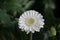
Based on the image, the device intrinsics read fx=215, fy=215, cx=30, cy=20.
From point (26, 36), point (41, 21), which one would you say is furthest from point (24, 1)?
point (41, 21)

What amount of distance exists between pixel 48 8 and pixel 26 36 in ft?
2.54

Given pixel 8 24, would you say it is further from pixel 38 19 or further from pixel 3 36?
pixel 38 19

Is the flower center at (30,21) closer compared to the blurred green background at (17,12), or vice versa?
the flower center at (30,21)

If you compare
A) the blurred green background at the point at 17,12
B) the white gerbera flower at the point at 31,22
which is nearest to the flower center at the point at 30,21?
the white gerbera flower at the point at 31,22

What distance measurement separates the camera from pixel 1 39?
1.24 meters

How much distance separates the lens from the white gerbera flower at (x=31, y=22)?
26.5 inches

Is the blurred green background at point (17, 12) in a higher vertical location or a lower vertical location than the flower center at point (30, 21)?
higher

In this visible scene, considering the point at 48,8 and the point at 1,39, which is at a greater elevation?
the point at 48,8

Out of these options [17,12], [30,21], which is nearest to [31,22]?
[30,21]

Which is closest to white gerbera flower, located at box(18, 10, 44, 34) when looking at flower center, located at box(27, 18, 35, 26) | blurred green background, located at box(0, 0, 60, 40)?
flower center, located at box(27, 18, 35, 26)

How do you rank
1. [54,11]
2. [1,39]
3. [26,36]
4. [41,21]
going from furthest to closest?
[54,11] < [1,39] < [26,36] < [41,21]

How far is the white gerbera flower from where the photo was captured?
0.67 m

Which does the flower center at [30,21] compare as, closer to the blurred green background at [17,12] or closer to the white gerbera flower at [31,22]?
the white gerbera flower at [31,22]

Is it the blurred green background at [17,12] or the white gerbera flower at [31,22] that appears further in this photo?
the blurred green background at [17,12]
